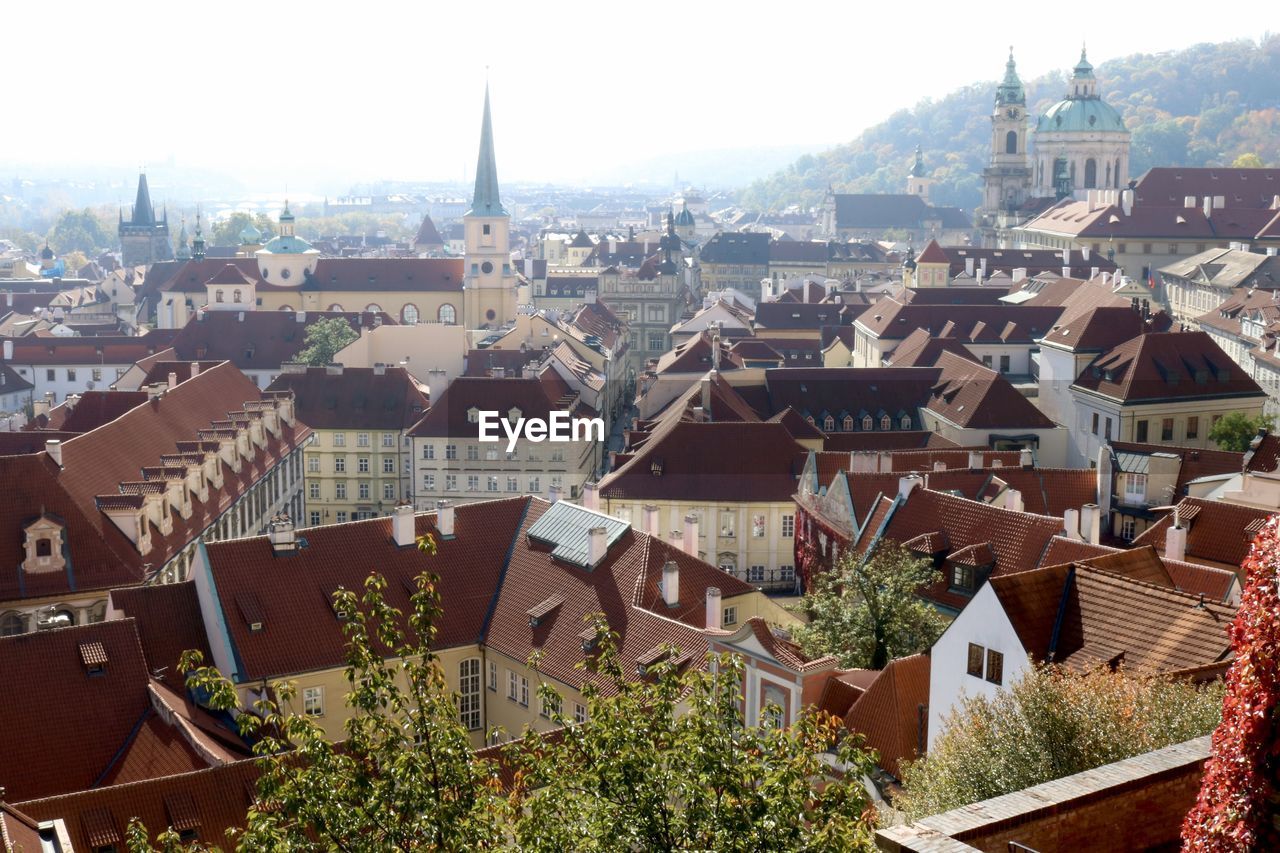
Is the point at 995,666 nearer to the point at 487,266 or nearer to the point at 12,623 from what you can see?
the point at 12,623

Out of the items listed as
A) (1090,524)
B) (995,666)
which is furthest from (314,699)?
(1090,524)

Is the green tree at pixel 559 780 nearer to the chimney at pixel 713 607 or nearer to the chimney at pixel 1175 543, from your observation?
the chimney at pixel 713 607

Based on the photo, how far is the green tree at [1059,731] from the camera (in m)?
21.5

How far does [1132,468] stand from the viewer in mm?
53281

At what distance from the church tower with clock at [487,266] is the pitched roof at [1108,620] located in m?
103

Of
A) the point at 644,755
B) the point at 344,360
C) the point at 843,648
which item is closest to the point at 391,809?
the point at 644,755

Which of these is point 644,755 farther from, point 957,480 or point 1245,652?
point 957,480

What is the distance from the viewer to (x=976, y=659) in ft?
97.3

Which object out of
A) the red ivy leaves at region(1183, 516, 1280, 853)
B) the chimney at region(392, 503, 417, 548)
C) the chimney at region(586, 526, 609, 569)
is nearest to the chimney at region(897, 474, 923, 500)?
the chimney at region(586, 526, 609, 569)

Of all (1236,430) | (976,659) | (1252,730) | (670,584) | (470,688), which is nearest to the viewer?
(1252,730)

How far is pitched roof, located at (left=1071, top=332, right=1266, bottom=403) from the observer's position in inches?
2717

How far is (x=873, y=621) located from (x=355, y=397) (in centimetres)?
4643

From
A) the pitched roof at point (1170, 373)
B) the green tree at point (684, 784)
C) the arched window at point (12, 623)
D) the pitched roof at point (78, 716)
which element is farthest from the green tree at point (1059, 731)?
the pitched roof at point (1170, 373)

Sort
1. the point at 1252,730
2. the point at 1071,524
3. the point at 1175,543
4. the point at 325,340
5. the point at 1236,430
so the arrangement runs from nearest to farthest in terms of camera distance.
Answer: the point at 1252,730, the point at 1175,543, the point at 1071,524, the point at 1236,430, the point at 325,340
